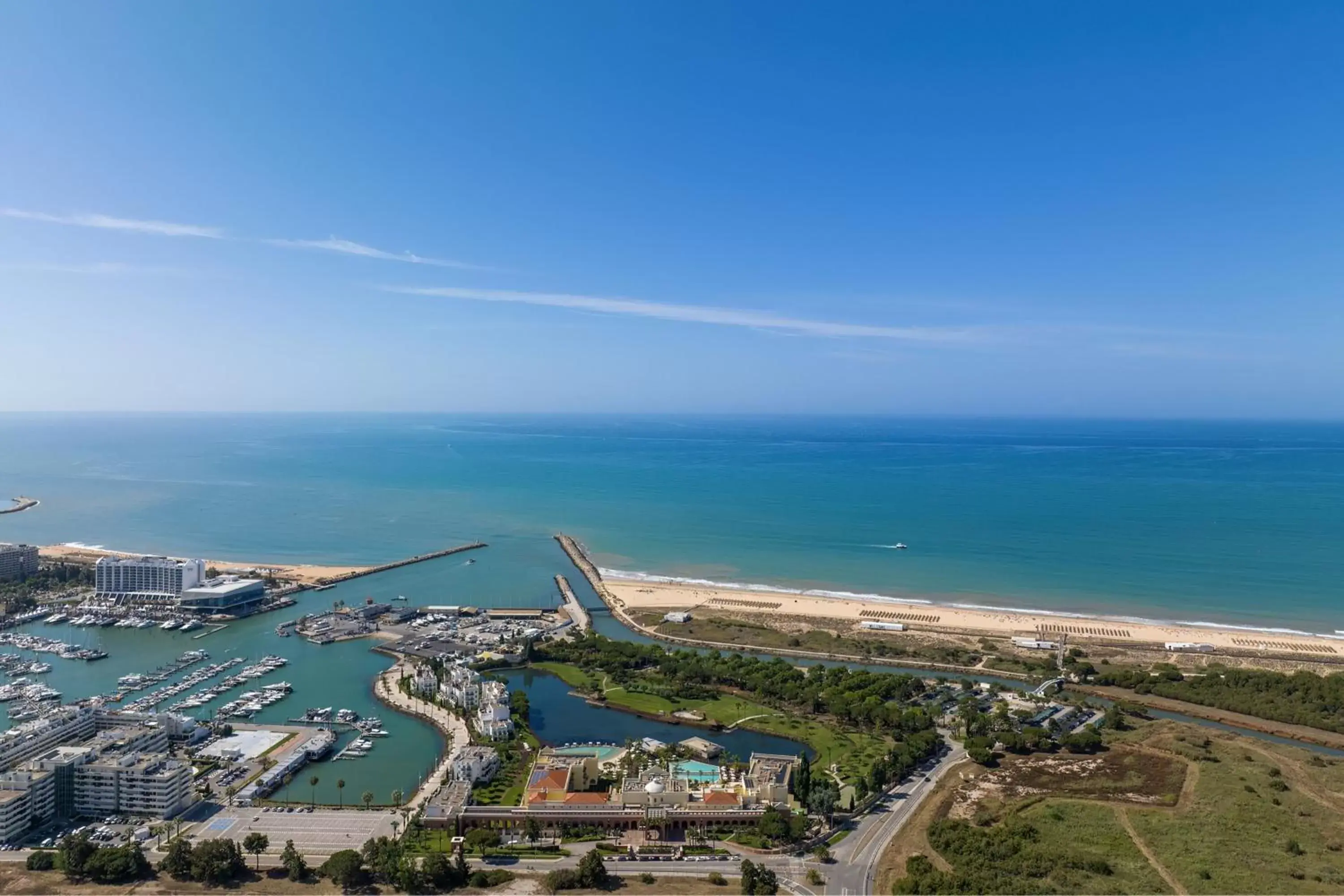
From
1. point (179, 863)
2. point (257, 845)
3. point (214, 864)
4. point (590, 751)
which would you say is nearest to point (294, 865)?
point (257, 845)

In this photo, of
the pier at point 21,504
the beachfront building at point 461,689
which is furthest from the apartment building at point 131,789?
the pier at point 21,504

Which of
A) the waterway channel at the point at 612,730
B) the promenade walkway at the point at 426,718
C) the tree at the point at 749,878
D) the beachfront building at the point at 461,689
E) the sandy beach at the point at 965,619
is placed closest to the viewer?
the tree at the point at 749,878

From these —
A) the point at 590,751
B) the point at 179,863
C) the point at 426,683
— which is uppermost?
the point at 179,863

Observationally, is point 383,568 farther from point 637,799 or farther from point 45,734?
point 637,799

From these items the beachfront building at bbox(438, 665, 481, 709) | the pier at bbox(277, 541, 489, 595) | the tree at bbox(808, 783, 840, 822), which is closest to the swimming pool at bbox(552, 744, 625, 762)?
the beachfront building at bbox(438, 665, 481, 709)

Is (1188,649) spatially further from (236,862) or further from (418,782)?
(236,862)

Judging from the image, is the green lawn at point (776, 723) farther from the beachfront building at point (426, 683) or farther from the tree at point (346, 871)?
the tree at point (346, 871)
